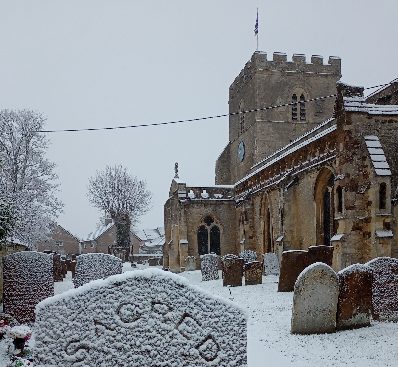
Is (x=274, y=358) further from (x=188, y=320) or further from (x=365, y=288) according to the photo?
(x=188, y=320)

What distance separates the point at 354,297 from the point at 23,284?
20.2ft

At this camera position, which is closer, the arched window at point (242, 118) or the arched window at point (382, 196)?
the arched window at point (382, 196)

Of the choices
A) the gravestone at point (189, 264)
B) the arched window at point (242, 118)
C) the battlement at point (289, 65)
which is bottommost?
the gravestone at point (189, 264)

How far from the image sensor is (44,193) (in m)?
25.3

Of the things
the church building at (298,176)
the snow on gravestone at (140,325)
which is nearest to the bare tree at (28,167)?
the church building at (298,176)

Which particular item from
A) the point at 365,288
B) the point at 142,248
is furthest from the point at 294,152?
the point at 142,248

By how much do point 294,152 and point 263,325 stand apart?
11.0 meters

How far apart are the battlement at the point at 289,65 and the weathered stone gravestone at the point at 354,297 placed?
2390 centimetres

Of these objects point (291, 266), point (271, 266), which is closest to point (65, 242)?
point (271, 266)

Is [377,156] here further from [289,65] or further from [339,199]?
[289,65]

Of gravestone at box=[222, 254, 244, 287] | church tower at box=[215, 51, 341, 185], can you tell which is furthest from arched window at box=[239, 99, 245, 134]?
gravestone at box=[222, 254, 244, 287]

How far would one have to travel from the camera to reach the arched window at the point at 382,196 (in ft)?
35.9

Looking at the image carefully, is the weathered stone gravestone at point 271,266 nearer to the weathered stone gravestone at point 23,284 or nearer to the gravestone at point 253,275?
the gravestone at point 253,275

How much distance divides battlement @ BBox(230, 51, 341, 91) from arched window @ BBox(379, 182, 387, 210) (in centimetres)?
1954
